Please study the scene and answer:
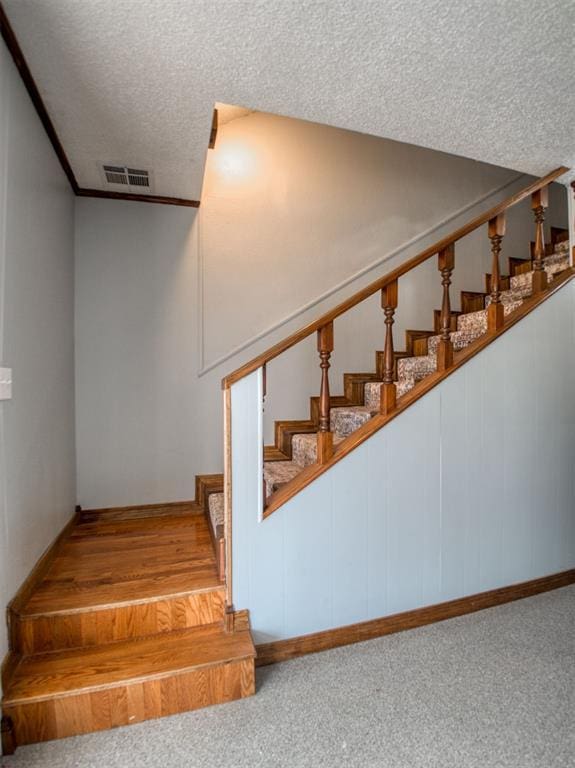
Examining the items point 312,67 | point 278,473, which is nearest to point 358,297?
point 312,67

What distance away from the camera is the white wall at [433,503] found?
1.77 m

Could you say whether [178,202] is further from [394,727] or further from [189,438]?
[394,727]

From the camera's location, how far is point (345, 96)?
1.66m

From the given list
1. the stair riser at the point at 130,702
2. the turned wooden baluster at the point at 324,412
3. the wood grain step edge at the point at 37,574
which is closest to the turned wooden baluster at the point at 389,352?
the turned wooden baluster at the point at 324,412

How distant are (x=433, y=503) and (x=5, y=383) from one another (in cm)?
204

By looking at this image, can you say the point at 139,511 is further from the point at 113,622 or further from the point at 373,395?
the point at 373,395

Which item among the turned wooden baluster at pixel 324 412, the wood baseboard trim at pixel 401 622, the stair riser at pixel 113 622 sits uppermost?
the turned wooden baluster at pixel 324 412

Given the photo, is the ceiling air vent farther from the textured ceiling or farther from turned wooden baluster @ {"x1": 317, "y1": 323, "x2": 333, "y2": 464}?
turned wooden baluster @ {"x1": 317, "y1": 323, "x2": 333, "y2": 464}

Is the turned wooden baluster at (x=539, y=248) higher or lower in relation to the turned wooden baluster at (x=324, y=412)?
higher

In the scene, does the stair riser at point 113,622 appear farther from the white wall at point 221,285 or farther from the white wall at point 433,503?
the white wall at point 221,285

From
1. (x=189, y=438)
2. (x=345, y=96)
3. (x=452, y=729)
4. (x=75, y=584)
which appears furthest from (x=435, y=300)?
(x=75, y=584)

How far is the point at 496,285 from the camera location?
88.1 inches

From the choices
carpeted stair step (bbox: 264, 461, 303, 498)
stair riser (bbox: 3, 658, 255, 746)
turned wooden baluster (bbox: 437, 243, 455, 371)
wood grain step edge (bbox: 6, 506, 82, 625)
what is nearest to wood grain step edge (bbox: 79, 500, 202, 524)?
wood grain step edge (bbox: 6, 506, 82, 625)

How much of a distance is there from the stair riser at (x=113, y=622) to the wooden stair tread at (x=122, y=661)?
0.10 ft
